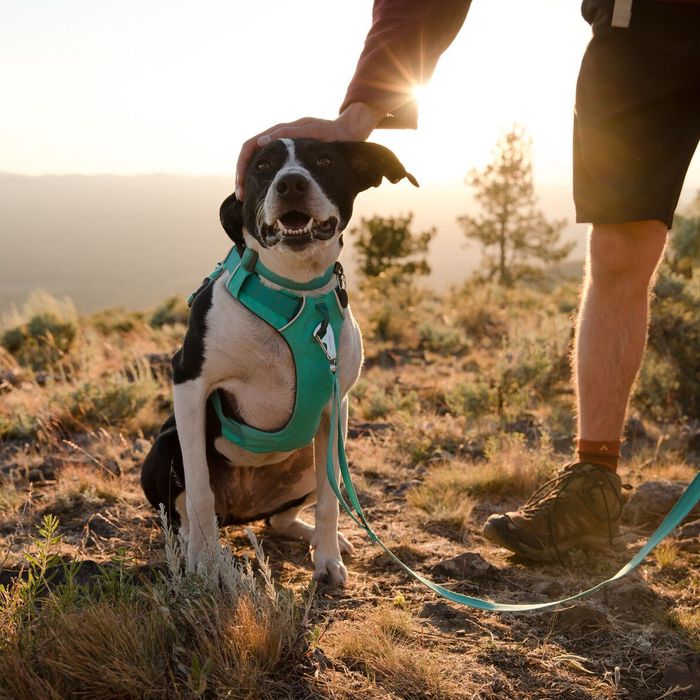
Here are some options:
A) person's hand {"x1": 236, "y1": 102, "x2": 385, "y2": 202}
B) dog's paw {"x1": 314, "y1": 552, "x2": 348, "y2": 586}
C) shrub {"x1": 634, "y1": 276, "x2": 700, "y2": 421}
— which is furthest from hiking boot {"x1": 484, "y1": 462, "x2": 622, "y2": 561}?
shrub {"x1": 634, "y1": 276, "x2": 700, "y2": 421}

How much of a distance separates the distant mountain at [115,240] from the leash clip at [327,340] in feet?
248

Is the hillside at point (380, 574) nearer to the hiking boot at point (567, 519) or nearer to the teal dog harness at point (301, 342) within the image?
the hiking boot at point (567, 519)

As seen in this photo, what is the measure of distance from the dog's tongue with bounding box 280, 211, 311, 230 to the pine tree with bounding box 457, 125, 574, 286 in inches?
1169

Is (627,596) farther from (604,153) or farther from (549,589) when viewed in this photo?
(604,153)

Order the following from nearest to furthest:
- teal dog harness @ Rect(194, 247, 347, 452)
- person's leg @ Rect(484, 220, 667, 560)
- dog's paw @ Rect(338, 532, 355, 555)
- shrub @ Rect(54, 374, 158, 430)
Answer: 1. teal dog harness @ Rect(194, 247, 347, 452)
2. person's leg @ Rect(484, 220, 667, 560)
3. dog's paw @ Rect(338, 532, 355, 555)
4. shrub @ Rect(54, 374, 158, 430)

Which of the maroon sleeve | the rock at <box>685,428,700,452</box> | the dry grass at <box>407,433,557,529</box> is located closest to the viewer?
the maroon sleeve

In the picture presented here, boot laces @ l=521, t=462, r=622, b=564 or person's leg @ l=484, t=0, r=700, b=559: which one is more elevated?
person's leg @ l=484, t=0, r=700, b=559

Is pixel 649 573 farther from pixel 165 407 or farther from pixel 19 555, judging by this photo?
pixel 165 407

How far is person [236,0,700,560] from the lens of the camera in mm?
2832

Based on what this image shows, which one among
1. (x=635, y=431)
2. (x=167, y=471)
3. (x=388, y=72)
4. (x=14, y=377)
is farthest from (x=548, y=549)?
(x=14, y=377)

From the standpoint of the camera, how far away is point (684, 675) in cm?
205

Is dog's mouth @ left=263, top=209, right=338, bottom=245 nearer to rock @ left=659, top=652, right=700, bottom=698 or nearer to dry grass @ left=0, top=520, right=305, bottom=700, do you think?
dry grass @ left=0, top=520, right=305, bottom=700

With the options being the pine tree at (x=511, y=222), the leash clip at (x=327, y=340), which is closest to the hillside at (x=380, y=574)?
the leash clip at (x=327, y=340)

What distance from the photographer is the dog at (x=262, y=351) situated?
2.70 meters
